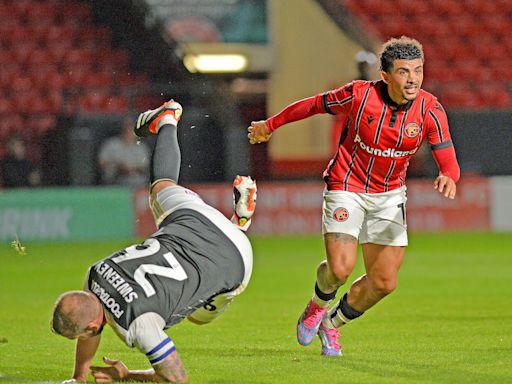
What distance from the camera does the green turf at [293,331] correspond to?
6.87 metres

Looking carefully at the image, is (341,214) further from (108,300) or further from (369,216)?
(108,300)

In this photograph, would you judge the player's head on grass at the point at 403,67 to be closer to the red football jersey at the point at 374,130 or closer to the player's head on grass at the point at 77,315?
the red football jersey at the point at 374,130

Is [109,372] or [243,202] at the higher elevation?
[243,202]

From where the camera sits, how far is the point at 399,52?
24.1ft

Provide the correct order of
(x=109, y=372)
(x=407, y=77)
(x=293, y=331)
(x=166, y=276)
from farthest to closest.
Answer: (x=293, y=331) < (x=407, y=77) < (x=109, y=372) < (x=166, y=276)

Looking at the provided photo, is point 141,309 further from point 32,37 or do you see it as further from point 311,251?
point 32,37

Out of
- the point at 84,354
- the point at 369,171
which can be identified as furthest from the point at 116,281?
the point at 369,171

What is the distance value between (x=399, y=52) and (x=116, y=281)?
248 centimetres

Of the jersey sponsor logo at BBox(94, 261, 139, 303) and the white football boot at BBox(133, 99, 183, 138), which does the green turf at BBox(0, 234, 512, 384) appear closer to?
the jersey sponsor logo at BBox(94, 261, 139, 303)

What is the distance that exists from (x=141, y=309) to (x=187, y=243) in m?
0.50

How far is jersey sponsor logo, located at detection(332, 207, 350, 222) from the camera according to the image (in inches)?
302

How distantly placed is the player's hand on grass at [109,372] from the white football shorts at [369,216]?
6.38ft

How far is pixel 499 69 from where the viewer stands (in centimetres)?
A: 2400

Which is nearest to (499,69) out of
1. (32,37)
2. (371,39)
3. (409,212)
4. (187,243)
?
(371,39)
